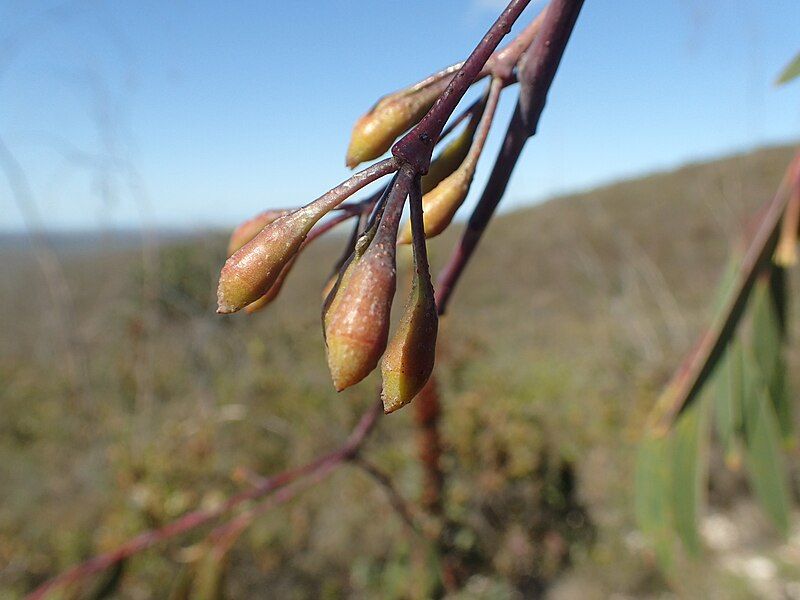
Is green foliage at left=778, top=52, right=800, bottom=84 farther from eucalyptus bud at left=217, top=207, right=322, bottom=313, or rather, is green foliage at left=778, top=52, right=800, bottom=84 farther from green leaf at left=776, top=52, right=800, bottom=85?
eucalyptus bud at left=217, top=207, right=322, bottom=313

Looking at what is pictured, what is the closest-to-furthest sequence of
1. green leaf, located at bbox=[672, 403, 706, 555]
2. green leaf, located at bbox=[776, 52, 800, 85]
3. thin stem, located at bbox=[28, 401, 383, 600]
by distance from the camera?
thin stem, located at bbox=[28, 401, 383, 600], green leaf, located at bbox=[776, 52, 800, 85], green leaf, located at bbox=[672, 403, 706, 555]

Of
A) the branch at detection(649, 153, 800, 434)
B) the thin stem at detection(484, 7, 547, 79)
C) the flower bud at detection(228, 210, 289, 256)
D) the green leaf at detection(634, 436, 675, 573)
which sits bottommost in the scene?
the green leaf at detection(634, 436, 675, 573)

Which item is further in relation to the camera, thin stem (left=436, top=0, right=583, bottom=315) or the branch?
the branch

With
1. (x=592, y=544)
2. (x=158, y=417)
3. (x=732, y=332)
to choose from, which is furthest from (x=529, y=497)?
(x=158, y=417)

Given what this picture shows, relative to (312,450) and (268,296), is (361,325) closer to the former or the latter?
(268,296)

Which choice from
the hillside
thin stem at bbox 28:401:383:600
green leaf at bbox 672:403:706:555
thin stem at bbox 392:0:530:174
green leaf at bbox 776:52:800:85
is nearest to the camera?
thin stem at bbox 392:0:530:174

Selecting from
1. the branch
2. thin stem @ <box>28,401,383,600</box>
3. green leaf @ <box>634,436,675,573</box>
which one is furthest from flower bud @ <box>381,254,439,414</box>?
green leaf @ <box>634,436,675,573</box>

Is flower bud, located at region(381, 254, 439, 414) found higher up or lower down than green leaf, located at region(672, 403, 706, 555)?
higher up

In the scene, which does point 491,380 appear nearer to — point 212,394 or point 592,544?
point 592,544
